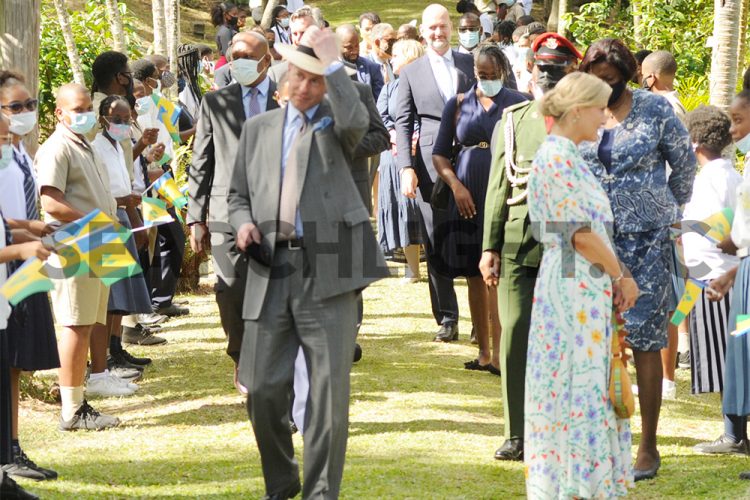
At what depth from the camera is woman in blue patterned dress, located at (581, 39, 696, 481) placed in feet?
22.1

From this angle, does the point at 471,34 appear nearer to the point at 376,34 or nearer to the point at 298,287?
the point at 376,34

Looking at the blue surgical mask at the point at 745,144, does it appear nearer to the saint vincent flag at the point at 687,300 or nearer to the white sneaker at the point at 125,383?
the saint vincent flag at the point at 687,300

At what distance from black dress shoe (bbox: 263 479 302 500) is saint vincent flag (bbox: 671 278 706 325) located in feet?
8.52

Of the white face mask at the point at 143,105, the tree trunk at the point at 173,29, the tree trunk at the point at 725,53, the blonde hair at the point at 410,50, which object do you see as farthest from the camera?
the tree trunk at the point at 173,29

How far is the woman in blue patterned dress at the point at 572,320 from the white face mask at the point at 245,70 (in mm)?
2562

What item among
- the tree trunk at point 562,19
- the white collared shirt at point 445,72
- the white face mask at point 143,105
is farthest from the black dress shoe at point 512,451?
the tree trunk at point 562,19

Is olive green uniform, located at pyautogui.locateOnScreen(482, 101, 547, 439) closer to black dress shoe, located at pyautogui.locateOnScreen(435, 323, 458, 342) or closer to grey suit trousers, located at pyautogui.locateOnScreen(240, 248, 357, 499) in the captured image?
grey suit trousers, located at pyautogui.locateOnScreen(240, 248, 357, 499)

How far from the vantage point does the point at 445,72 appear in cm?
1033

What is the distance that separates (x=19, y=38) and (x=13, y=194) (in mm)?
2629

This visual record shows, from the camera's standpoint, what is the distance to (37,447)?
7586 millimetres

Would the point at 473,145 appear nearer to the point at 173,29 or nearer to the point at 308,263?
the point at 308,263

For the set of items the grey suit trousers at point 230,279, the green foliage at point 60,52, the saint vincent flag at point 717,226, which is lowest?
the grey suit trousers at point 230,279

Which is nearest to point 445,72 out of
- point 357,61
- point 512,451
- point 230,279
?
point 357,61

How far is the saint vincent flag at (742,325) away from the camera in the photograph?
254 inches
